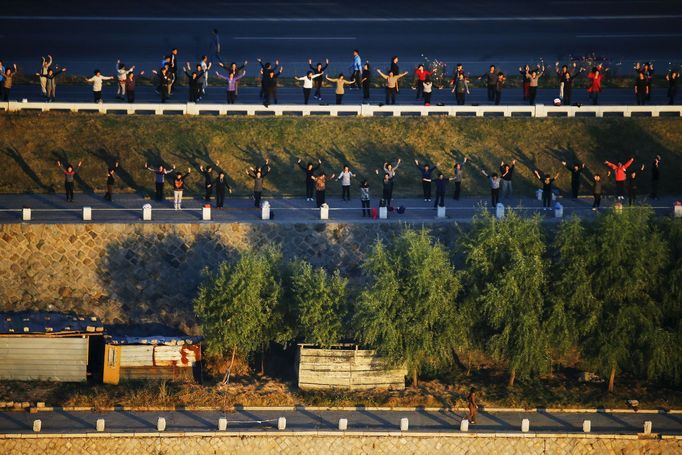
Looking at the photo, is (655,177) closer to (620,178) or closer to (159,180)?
(620,178)

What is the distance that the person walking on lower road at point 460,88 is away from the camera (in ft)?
218

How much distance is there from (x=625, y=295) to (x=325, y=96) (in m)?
17.8

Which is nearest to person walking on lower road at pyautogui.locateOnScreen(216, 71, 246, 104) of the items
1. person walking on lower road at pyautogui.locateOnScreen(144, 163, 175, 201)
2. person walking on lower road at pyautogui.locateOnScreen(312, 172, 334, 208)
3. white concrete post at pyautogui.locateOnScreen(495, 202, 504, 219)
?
person walking on lower road at pyautogui.locateOnScreen(144, 163, 175, 201)

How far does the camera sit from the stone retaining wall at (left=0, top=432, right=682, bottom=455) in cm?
5212

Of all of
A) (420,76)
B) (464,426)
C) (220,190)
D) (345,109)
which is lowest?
(464,426)

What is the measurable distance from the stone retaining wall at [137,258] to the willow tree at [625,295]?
5.89 meters

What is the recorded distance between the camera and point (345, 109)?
6519cm

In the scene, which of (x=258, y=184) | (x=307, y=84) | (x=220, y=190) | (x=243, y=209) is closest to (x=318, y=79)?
(x=307, y=84)

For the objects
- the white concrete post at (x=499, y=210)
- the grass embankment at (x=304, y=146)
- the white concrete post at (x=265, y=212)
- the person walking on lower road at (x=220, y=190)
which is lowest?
the white concrete post at (x=265, y=212)

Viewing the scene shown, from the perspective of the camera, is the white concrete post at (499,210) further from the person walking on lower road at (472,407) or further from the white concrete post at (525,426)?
the white concrete post at (525,426)

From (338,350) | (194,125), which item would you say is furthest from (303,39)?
(338,350)

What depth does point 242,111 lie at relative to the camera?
65438 millimetres

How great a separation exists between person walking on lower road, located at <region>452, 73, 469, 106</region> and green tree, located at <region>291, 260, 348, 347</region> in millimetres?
12987

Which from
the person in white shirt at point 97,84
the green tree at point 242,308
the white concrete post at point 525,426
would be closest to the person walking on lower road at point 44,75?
the person in white shirt at point 97,84
